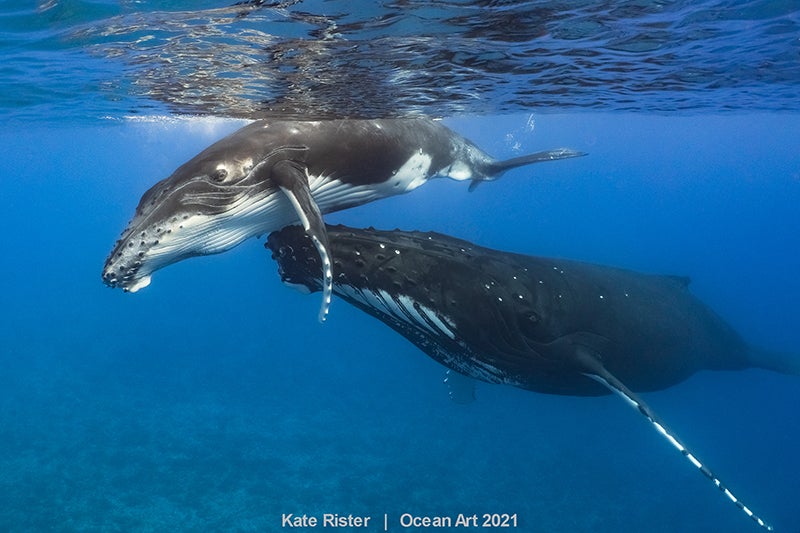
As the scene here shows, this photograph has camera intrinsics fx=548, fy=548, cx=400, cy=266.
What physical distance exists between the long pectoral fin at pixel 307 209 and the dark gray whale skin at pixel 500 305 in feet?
1.25

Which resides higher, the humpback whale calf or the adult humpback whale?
the adult humpback whale

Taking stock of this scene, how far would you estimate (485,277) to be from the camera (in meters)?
5.88

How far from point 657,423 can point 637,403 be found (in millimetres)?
255

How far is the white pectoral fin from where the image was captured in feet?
15.9

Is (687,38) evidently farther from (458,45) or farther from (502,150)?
(502,150)

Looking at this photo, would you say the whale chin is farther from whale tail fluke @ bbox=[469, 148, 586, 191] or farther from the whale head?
whale tail fluke @ bbox=[469, 148, 586, 191]

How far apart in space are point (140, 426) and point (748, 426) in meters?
25.5

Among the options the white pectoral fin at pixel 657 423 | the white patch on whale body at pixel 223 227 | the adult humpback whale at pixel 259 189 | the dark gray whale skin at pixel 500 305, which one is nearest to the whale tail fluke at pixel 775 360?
the dark gray whale skin at pixel 500 305

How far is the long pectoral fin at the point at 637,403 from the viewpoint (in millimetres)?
4859

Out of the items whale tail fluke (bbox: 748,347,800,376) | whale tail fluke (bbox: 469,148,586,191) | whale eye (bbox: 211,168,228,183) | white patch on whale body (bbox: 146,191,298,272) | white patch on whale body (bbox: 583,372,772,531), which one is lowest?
whale tail fluke (bbox: 748,347,800,376)

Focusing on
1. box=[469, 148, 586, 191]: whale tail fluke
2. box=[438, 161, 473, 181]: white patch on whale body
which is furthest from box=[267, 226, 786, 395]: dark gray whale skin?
box=[469, 148, 586, 191]: whale tail fluke

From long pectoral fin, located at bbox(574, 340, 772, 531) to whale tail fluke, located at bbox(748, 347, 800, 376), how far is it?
6.71m

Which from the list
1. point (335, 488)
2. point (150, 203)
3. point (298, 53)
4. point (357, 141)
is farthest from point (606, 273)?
point (335, 488)

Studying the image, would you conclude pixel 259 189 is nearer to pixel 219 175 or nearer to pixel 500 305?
pixel 219 175
